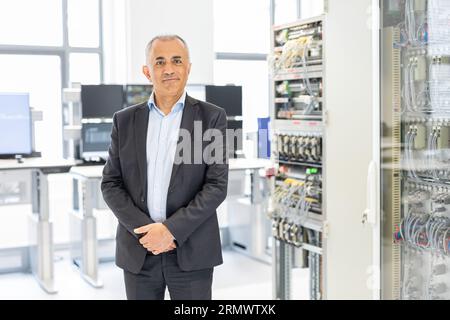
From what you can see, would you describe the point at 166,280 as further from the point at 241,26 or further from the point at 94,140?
the point at 241,26

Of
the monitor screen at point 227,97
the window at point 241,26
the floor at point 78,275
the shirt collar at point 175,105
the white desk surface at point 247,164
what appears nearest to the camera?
the shirt collar at point 175,105

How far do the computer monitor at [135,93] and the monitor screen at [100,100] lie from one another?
6cm

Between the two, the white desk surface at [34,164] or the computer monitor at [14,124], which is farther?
the computer monitor at [14,124]

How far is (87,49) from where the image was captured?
231 inches

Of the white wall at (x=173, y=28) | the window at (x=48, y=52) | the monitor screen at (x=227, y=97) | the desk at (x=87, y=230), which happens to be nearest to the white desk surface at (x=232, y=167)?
the desk at (x=87, y=230)

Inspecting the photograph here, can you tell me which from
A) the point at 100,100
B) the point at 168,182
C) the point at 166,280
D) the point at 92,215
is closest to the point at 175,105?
the point at 168,182

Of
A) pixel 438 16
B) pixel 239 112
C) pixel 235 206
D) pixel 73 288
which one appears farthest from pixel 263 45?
pixel 438 16

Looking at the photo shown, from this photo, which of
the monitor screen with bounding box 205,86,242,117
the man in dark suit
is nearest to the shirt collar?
the man in dark suit

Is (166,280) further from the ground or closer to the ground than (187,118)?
closer to the ground

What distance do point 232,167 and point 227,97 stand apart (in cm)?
81

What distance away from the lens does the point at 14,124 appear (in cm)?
483

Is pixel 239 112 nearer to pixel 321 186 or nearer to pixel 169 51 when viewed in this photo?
pixel 321 186

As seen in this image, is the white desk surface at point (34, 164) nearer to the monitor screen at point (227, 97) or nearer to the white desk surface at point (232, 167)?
the white desk surface at point (232, 167)

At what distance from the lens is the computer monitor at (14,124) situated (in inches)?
188
